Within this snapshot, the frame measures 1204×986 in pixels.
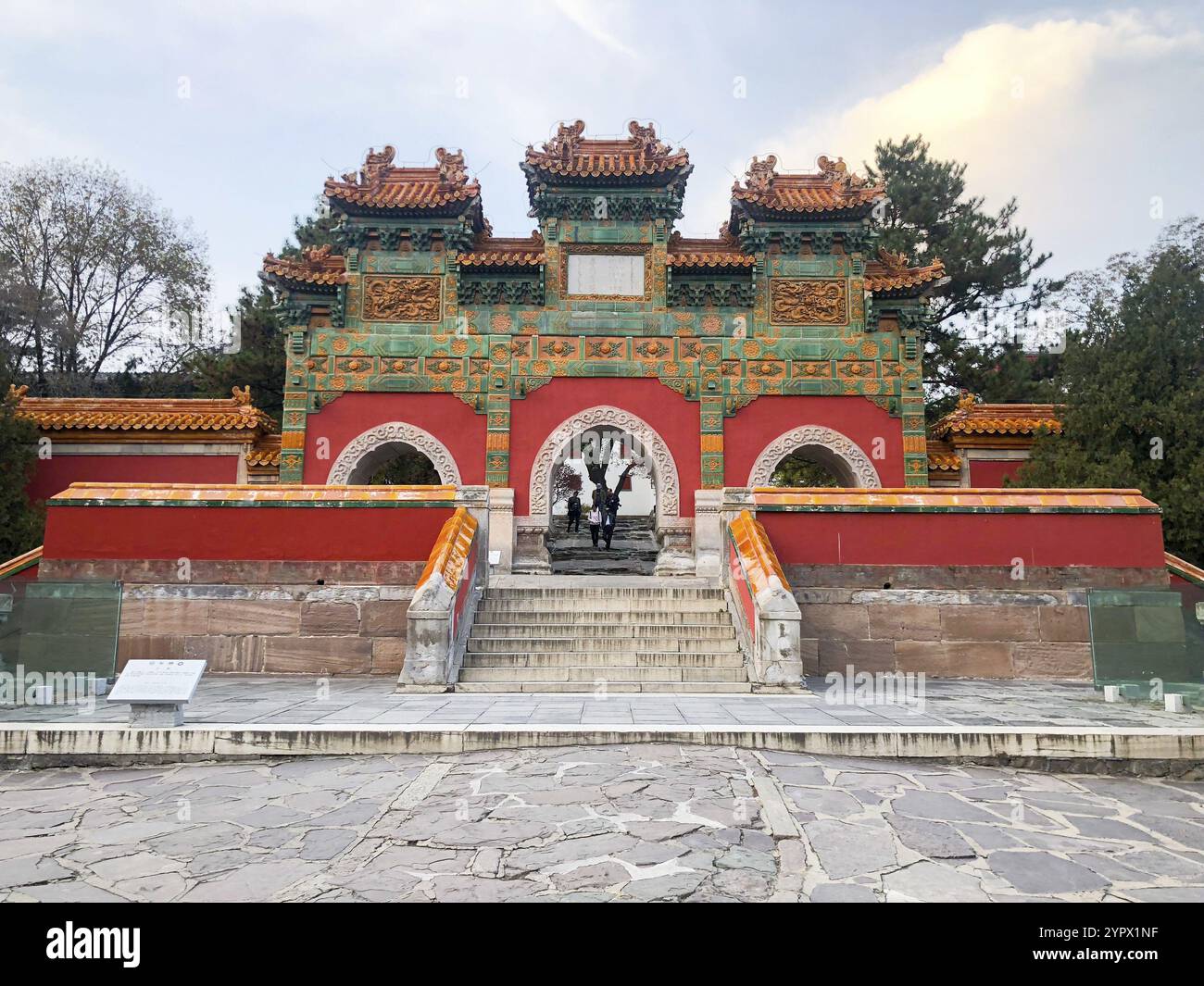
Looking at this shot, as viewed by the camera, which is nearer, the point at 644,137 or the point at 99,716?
the point at 99,716

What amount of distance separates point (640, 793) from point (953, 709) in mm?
3750

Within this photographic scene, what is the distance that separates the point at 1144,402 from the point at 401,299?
42.3 feet

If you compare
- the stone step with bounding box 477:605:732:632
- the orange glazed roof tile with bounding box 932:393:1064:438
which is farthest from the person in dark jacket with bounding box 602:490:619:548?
the stone step with bounding box 477:605:732:632

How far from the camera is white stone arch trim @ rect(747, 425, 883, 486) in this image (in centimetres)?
1436

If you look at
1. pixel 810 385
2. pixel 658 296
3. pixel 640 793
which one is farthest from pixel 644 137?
pixel 640 793

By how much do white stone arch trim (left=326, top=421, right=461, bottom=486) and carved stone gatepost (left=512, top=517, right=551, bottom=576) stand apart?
4.97 ft

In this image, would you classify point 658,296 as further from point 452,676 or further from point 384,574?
point 452,676

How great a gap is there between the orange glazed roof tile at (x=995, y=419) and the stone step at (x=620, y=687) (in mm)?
9696

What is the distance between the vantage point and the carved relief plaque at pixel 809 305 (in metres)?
14.8

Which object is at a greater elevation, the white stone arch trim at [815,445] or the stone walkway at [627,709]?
the white stone arch trim at [815,445]

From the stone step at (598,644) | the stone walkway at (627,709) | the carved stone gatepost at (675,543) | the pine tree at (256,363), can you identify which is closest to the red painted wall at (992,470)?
the carved stone gatepost at (675,543)

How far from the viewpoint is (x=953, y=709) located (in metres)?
6.73

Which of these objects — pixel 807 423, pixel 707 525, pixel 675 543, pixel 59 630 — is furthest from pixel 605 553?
pixel 59 630

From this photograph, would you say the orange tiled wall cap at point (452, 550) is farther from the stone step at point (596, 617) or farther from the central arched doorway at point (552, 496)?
the central arched doorway at point (552, 496)
